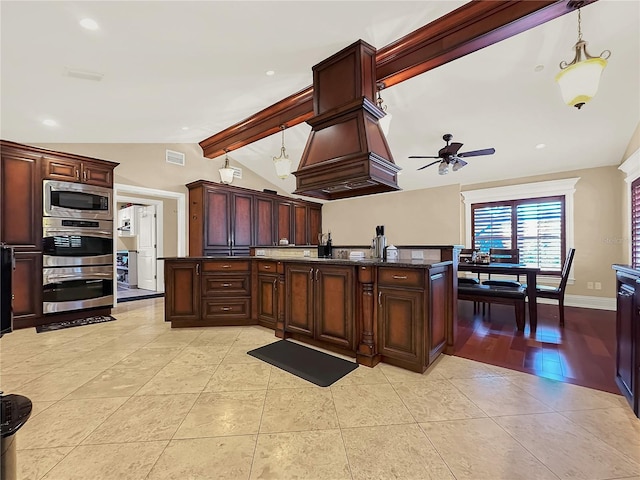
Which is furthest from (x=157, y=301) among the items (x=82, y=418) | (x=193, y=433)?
(x=193, y=433)

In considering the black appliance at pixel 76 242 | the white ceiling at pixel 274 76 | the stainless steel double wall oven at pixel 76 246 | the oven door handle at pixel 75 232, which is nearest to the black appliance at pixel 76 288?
the stainless steel double wall oven at pixel 76 246

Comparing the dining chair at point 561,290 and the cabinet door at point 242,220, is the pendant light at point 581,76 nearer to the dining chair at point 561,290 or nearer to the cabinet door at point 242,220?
the dining chair at point 561,290

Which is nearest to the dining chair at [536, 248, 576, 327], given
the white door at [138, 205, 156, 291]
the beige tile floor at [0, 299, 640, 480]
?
the beige tile floor at [0, 299, 640, 480]

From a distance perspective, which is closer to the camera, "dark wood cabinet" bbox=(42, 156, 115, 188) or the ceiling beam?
the ceiling beam

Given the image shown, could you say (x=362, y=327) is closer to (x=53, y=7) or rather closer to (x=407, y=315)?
(x=407, y=315)

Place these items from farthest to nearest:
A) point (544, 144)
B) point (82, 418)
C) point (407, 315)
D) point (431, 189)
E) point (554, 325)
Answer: point (431, 189), point (544, 144), point (554, 325), point (407, 315), point (82, 418)

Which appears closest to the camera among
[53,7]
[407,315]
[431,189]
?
[53,7]

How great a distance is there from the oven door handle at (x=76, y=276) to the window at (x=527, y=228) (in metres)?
6.69

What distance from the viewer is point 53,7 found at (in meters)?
1.93

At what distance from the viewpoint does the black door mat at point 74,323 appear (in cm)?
352

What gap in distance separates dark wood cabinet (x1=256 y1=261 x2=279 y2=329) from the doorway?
8.95 feet

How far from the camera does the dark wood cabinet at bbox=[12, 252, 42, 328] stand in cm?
350

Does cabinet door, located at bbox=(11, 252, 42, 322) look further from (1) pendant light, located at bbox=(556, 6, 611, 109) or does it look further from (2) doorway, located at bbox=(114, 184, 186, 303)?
(1) pendant light, located at bbox=(556, 6, 611, 109)

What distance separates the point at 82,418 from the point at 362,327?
Answer: 2.07 m
